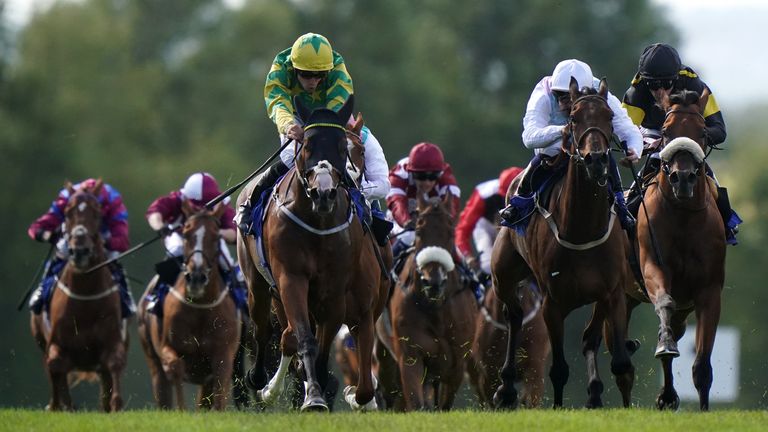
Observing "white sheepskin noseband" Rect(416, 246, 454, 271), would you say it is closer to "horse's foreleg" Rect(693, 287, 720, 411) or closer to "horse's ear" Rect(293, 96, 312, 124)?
"horse's foreleg" Rect(693, 287, 720, 411)

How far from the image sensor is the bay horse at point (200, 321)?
49.2 feet

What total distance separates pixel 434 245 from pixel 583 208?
4.57 m

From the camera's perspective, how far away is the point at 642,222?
11844 mm

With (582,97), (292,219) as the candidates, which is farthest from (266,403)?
(582,97)

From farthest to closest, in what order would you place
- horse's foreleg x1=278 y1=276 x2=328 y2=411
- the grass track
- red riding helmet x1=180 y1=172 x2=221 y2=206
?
red riding helmet x1=180 y1=172 x2=221 y2=206, horse's foreleg x1=278 y1=276 x2=328 y2=411, the grass track

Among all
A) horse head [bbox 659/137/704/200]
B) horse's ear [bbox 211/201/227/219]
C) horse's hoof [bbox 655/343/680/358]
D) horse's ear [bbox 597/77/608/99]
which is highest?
horse's ear [bbox 211/201/227/219]

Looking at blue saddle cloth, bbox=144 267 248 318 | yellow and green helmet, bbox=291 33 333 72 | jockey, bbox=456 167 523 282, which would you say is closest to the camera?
yellow and green helmet, bbox=291 33 333 72

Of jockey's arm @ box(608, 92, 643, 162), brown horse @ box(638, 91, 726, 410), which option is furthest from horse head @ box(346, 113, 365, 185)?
brown horse @ box(638, 91, 726, 410)

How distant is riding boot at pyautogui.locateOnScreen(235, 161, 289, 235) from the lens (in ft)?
38.4

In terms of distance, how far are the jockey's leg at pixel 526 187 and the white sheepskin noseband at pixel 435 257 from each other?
3.33 meters

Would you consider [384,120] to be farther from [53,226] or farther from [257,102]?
[53,226]

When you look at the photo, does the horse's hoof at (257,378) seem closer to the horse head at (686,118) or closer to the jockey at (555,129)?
the jockey at (555,129)

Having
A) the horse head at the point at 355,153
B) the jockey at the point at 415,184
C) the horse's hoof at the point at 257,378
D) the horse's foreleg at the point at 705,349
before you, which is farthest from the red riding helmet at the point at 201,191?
the horse's foreleg at the point at 705,349

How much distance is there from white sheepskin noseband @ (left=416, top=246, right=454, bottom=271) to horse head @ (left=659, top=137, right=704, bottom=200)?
171 inches
